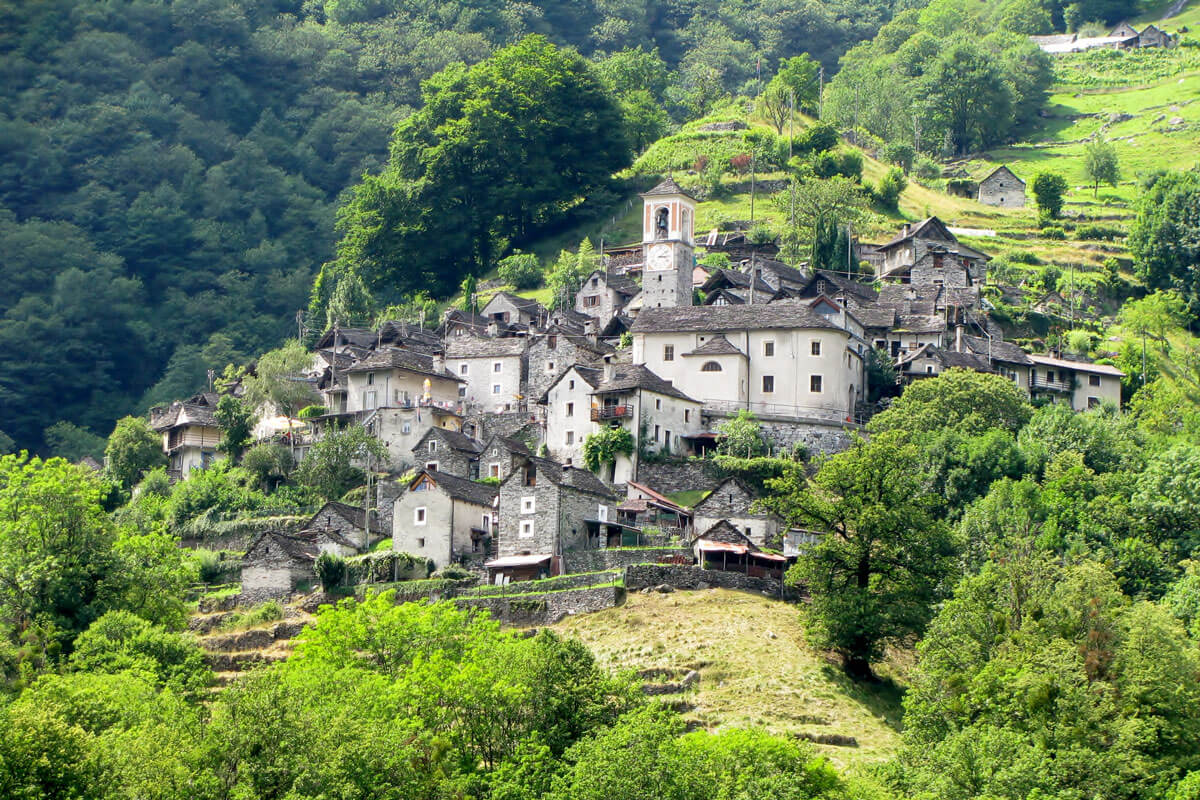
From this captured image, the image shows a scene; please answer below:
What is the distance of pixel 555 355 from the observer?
94.5 m

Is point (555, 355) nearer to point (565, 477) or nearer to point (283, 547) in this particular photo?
point (565, 477)

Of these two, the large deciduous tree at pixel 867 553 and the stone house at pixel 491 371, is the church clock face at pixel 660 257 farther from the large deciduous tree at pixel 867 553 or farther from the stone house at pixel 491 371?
the large deciduous tree at pixel 867 553

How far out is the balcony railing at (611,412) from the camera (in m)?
83.4

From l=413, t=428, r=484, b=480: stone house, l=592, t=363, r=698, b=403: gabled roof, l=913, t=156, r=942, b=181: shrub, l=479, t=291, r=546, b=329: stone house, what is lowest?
l=413, t=428, r=484, b=480: stone house

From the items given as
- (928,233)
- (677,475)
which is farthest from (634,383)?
(928,233)

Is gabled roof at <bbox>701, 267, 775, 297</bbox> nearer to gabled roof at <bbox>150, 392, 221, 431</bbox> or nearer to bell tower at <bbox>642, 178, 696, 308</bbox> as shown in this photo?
bell tower at <bbox>642, 178, 696, 308</bbox>

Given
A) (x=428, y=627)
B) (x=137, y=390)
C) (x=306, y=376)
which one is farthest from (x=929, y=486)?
(x=137, y=390)

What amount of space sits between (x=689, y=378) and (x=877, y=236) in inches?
1406

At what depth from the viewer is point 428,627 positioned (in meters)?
64.3

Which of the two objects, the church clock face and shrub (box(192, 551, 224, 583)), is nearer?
shrub (box(192, 551, 224, 583))

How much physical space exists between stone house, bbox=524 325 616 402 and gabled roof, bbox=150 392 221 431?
19742mm

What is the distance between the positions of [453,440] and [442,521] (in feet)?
35.8

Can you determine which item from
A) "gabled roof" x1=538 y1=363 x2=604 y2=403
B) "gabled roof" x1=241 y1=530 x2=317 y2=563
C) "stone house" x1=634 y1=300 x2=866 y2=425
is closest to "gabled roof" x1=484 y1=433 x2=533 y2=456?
"gabled roof" x1=538 y1=363 x2=604 y2=403

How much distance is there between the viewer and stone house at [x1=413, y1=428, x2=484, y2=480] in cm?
8725
